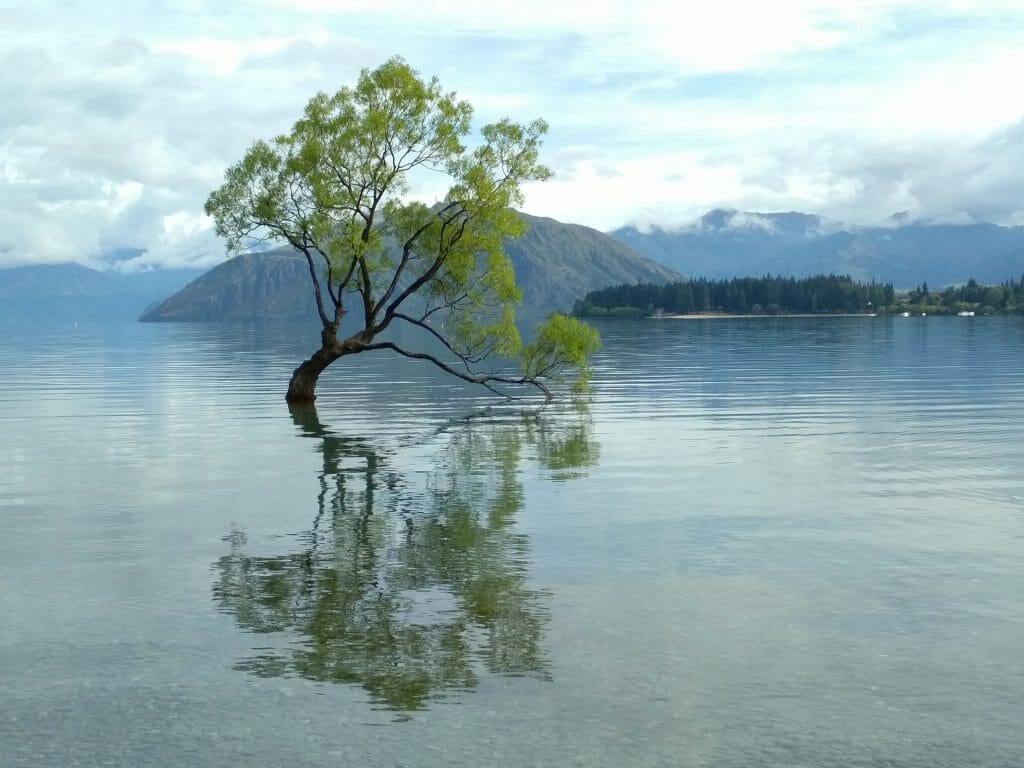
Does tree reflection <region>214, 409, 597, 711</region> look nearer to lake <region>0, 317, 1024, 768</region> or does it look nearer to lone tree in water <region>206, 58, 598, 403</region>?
lake <region>0, 317, 1024, 768</region>

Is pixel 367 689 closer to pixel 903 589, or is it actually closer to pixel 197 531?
pixel 903 589

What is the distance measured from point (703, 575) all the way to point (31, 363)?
11165cm

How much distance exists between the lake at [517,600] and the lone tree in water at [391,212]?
1662cm

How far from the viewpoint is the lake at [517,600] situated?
1291 cm

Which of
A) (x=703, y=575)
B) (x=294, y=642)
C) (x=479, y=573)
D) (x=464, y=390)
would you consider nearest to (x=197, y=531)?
(x=479, y=573)

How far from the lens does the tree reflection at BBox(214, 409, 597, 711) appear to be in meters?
15.1

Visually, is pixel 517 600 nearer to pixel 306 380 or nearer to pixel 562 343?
pixel 562 343

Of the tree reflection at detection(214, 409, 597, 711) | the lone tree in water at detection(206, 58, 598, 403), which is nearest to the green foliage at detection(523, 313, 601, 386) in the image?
the lone tree in water at detection(206, 58, 598, 403)

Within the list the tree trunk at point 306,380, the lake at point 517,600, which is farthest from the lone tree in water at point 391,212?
the lake at point 517,600

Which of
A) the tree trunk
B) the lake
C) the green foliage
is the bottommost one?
the lake

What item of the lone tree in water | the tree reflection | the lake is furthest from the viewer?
the lone tree in water

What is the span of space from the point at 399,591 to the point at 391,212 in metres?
41.5

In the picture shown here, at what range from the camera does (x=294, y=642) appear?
53.0 ft

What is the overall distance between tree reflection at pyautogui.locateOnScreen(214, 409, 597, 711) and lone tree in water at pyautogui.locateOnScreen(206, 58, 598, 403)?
85.2 feet
